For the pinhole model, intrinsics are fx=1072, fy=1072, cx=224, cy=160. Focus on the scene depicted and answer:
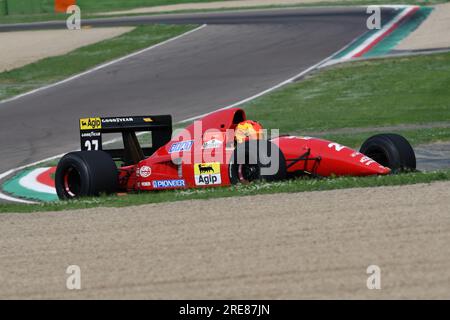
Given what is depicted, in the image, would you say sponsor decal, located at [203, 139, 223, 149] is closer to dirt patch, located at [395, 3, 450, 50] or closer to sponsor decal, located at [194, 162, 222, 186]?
sponsor decal, located at [194, 162, 222, 186]

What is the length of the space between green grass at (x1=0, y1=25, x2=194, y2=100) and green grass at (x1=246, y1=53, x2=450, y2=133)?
7.33 meters

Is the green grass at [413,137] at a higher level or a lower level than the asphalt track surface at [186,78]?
lower

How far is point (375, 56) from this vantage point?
88.4ft

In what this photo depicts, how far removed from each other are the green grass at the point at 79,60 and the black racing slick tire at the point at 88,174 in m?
13.7

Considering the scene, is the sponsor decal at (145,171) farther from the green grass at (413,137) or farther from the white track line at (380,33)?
the white track line at (380,33)

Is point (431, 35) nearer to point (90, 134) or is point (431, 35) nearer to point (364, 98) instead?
point (364, 98)

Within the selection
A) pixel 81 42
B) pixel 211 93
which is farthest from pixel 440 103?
pixel 81 42

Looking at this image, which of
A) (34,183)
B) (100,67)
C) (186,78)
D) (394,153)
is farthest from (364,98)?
(394,153)

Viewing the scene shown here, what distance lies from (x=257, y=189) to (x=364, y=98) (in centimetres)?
1157

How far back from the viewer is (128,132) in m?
13.5

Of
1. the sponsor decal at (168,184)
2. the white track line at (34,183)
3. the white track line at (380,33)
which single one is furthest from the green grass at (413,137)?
the white track line at (380,33)

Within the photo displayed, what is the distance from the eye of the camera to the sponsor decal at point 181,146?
1262cm

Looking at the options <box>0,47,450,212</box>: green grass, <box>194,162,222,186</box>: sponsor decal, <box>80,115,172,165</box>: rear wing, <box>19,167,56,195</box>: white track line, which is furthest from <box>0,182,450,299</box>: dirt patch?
<box>0,47,450,212</box>: green grass

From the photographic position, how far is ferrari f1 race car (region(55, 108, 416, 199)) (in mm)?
11711
